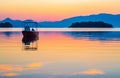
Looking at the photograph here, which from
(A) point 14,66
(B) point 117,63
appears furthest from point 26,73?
(B) point 117,63

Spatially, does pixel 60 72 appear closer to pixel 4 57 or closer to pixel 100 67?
pixel 100 67

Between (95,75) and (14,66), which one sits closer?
(95,75)

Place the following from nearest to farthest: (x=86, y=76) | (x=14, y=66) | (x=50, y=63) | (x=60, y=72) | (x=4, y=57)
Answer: (x=86, y=76), (x=60, y=72), (x=14, y=66), (x=50, y=63), (x=4, y=57)

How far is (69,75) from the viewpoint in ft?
21.4

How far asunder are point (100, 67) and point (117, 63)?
49 centimetres

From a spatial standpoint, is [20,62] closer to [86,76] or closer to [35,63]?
[35,63]

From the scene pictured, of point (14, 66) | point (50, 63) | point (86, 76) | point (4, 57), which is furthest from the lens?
point (4, 57)

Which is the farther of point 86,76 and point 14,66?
point 14,66

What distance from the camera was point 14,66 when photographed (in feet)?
24.8

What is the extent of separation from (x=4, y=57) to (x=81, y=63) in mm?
1965

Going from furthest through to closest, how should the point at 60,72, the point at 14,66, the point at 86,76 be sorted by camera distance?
the point at 14,66, the point at 60,72, the point at 86,76

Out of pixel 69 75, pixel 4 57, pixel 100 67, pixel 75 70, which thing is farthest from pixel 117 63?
pixel 4 57

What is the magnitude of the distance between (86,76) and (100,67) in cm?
129

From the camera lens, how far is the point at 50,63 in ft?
26.5
